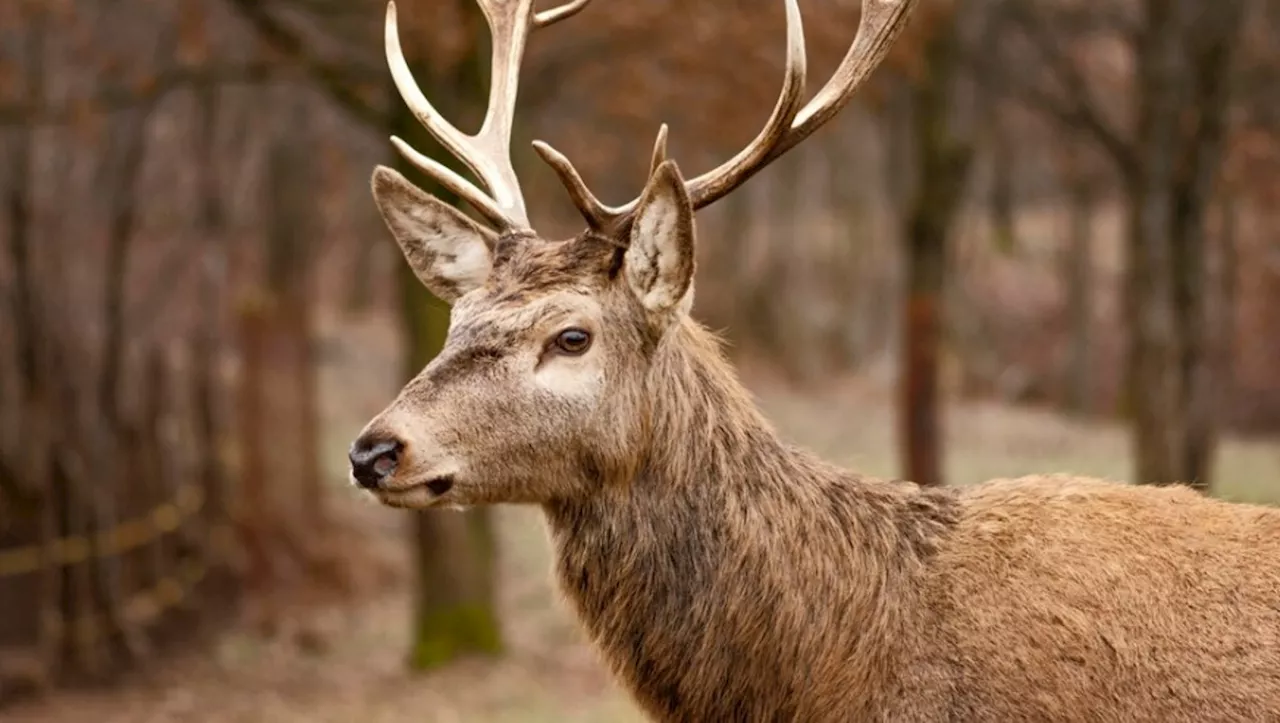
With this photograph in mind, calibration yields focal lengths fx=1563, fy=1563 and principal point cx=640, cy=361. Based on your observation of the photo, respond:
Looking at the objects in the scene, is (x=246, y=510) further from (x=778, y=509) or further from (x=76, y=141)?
(x=778, y=509)

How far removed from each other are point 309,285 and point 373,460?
12905 mm

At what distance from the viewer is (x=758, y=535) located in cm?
446

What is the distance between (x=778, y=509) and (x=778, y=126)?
1140mm

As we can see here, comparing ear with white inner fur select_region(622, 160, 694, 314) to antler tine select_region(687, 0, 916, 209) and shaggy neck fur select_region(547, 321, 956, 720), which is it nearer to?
shaggy neck fur select_region(547, 321, 956, 720)

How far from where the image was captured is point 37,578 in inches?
407

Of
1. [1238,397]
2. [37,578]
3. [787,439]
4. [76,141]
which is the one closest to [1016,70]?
[76,141]

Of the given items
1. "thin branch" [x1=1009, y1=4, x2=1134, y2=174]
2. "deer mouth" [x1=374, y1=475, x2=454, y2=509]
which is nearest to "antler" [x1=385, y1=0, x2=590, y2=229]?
"deer mouth" [x1=374, y1=475, x2=454, y2=509]

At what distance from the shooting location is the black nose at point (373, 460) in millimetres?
4121

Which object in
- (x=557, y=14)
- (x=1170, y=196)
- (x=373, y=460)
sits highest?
(x=557, y=14)

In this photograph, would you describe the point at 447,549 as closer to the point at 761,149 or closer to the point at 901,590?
the point at 761,149

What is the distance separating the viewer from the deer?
409 cm

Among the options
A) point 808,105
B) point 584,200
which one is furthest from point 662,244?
point 808,105

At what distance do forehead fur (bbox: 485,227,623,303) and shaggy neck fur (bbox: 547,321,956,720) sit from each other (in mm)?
293

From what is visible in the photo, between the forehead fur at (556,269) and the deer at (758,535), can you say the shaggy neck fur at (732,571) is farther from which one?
the forehead fur at (556,269)
